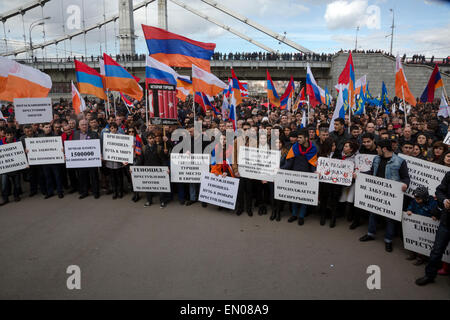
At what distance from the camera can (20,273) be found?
4.00m

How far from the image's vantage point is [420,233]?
13.7ft

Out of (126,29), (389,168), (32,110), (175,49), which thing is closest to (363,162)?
(389,168)

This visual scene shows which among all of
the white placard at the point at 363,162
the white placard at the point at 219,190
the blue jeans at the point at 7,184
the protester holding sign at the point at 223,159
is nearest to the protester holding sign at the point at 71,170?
the blue jeans at the point at 7,184

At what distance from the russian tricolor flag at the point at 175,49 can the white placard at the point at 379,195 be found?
433 centimetres

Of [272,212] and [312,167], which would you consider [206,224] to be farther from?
[312,167]

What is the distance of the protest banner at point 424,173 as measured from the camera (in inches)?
170

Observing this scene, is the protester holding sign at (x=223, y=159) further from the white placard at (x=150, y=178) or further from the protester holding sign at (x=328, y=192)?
the protester holding sign at (x=328, y=192)

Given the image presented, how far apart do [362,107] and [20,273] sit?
11.1m

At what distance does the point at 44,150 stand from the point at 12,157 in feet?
2.16

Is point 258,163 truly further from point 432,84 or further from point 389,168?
point 432,84

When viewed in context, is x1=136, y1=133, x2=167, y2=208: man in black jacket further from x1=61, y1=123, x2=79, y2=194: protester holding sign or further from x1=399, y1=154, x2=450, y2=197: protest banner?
x1=399, y1=154, x2=450, y2=197: protest banner
